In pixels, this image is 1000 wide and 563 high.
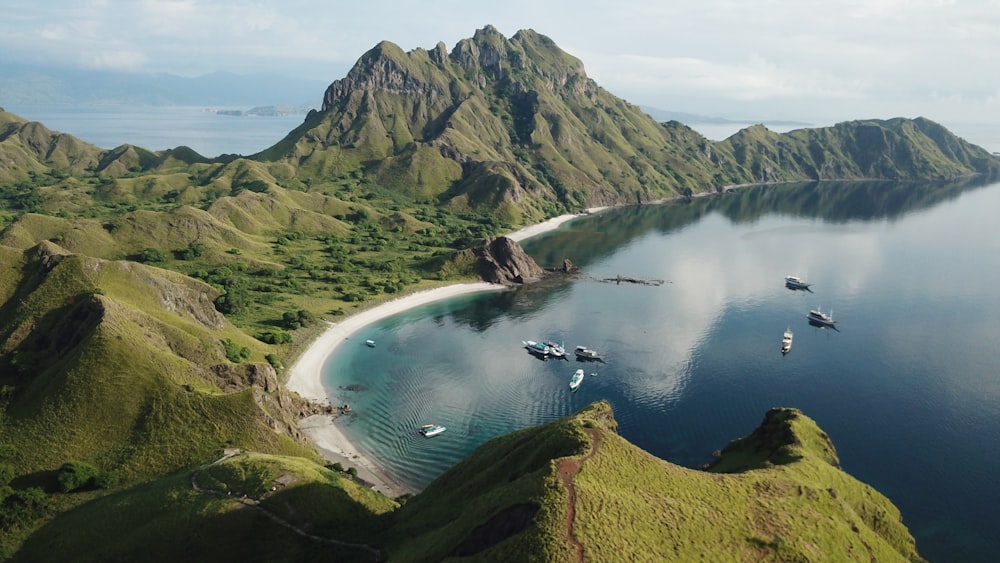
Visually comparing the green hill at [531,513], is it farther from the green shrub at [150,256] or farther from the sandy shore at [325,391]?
the green shrub at [150,256]

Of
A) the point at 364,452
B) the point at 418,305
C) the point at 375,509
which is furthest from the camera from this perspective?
the point at 418,305

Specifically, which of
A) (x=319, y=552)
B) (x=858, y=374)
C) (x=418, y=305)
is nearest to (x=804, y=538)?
(x=319, y=552)

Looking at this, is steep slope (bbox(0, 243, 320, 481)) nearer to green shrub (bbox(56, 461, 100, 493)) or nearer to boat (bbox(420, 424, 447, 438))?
green shrub (bbox(56, 461, 100, 493))

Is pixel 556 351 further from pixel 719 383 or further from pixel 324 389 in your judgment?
pixel 324 389

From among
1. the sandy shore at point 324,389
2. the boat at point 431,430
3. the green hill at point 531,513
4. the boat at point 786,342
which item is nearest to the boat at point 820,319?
the boat at point 786,342

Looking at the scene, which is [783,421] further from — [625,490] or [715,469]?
[625,490]

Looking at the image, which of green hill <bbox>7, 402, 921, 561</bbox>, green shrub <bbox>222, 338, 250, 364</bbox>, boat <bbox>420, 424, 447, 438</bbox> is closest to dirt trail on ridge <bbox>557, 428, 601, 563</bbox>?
green hill <bbox>7, 402, 921, 561</bbox>

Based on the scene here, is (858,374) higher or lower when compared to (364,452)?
higher
